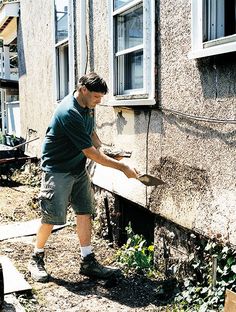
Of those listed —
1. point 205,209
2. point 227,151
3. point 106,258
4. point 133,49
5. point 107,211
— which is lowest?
point 106,258

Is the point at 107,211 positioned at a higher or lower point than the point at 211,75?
lower

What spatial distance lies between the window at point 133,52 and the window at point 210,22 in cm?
84

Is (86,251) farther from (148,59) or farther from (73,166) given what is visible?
(148,59)

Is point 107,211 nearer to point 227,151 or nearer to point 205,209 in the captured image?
point 205,209

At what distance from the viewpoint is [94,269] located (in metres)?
4.62

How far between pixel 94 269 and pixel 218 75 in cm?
228

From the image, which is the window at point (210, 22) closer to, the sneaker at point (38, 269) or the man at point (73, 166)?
the man at point (73, 166)

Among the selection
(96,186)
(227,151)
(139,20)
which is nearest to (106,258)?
(96,186)

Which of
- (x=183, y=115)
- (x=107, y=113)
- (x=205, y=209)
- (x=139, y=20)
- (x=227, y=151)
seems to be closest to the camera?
(x=227, y=151)

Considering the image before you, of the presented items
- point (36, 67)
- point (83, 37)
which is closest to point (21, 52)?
point (36, 67)

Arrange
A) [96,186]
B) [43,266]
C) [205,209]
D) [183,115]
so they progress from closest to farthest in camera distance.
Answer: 1. [205,209]
2. [183,115]
3. [43,266]
4. [96,186]

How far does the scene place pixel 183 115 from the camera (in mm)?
4082

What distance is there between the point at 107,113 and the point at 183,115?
78.9 inches

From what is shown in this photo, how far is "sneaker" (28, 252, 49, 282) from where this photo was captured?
4.54m
